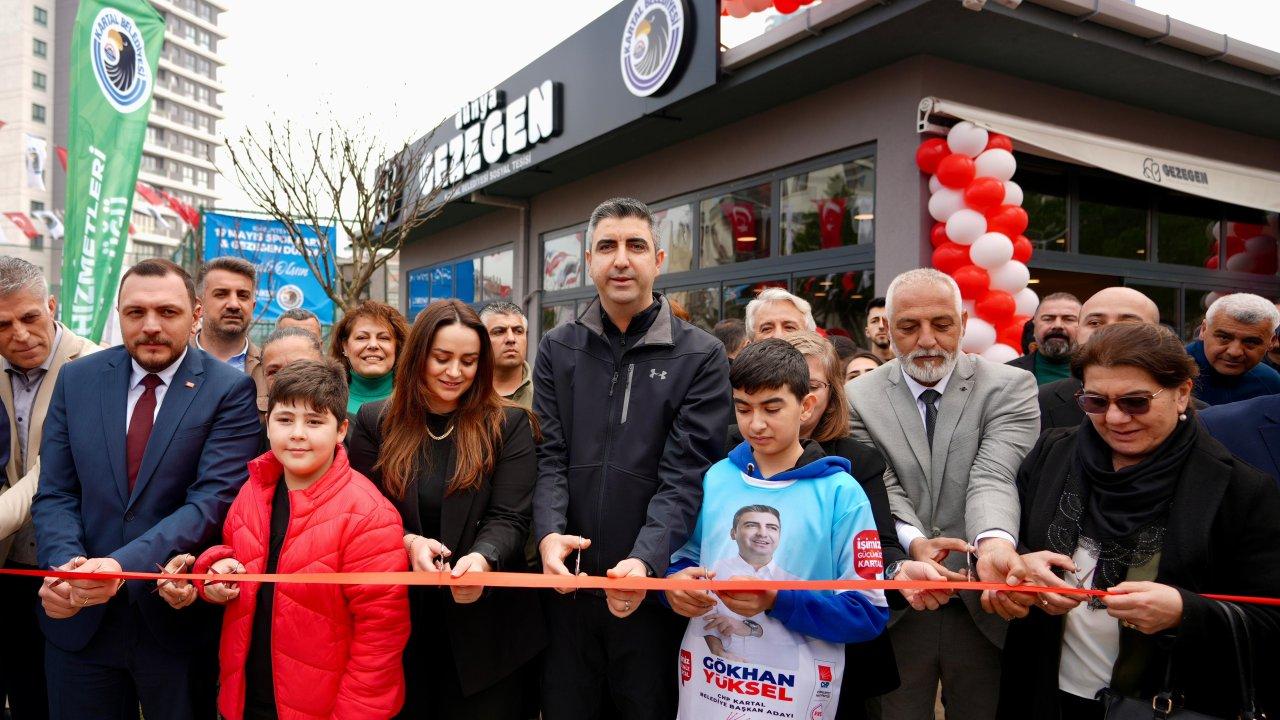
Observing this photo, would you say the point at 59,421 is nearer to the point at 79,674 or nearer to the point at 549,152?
the point at 79,674

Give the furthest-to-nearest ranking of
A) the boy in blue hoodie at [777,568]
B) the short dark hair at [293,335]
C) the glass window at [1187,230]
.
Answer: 1. the glass window at [1187,230]
2. the short dark hair at [293,335]
3. the boy in blue hoodie at [777,568]

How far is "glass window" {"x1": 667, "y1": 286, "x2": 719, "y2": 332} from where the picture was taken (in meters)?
10.0

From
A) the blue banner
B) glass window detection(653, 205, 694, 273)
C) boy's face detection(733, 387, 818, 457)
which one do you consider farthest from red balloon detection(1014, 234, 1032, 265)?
the blue banner

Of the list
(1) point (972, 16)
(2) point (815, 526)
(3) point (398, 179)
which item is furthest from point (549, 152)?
(2) point (815, 526)

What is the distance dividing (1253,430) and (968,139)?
16.7ft

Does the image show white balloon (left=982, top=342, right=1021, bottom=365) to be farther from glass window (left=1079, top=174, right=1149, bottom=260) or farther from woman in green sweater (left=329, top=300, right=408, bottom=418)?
woman in green sweater (left=329, top=300, right=408, bottom=418)

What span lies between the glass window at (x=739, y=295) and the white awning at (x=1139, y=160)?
2.85 metres

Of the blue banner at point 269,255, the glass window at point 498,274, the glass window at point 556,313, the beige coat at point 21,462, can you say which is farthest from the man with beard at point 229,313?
the blue banner at point 269,255

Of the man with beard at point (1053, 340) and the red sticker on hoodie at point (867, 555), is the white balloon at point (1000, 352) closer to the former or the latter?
the man with beard at point (1053, 340)

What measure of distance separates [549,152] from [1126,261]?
7801 millimetres

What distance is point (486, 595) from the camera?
8.34 ft

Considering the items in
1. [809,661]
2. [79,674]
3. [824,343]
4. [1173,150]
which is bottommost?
[79,674]

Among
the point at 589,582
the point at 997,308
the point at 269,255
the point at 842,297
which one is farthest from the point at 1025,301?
the point at 269,255

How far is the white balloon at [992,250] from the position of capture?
6523mm
